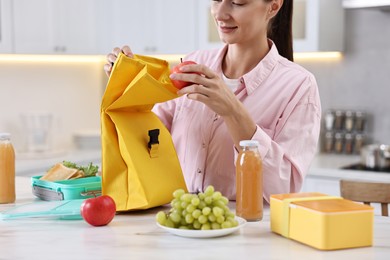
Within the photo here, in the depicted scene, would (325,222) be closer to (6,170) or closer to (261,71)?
(261,71)

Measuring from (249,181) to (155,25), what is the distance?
2.82 meters

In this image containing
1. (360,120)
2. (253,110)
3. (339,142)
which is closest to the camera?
(253,110)

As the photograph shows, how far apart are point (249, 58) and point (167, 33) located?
222cm

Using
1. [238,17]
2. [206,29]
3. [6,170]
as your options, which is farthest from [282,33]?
[206,29]

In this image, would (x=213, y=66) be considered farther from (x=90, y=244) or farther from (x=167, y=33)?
(x=167, y=33)

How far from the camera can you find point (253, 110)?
1941 millimetres

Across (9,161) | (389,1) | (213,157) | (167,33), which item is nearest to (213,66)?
(213,157)

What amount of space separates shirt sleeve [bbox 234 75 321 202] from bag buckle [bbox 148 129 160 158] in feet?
0.72

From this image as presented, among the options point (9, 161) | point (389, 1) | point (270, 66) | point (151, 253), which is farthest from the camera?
point (389, 1)

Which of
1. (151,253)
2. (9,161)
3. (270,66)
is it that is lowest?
(151,253)

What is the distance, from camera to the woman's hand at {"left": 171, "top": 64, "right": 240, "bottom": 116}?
1582 mm

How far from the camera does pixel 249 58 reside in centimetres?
205

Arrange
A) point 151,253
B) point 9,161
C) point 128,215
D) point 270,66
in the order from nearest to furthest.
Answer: point 151,253, point 128,215, point 9,161, point 270,66

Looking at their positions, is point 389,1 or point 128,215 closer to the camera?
point 128,215
